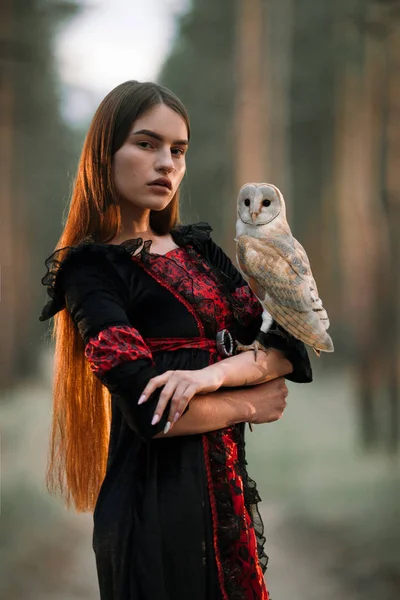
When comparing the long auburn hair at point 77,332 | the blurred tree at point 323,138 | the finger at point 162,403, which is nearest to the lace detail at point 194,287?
the long auburn hair at point 77,332

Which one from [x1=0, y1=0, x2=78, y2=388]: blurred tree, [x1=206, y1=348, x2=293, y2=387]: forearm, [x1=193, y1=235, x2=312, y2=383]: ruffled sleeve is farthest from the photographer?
[x1=0, y1=0, x2=78, y2=388]: blurred tree

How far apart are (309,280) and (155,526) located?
0.57 metres

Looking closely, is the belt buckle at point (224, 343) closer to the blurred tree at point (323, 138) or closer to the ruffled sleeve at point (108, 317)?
the ruffled sleeve at point (108, 317)

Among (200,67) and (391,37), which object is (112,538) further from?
(391,37)

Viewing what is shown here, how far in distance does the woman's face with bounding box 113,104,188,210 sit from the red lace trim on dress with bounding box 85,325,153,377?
31 cm

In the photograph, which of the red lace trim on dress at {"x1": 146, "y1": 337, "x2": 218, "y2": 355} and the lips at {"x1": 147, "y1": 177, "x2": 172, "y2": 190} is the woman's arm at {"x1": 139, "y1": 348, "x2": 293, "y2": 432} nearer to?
the red lace trim on dress at {"x1": 146, "y1": 337, "x2": 218, "y2": 355}

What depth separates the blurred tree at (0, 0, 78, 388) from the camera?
113 inches

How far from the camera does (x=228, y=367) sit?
4.15 ft

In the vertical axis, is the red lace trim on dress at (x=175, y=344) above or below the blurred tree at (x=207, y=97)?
below

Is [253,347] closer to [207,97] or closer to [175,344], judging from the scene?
[175,344]

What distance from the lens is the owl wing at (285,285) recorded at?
1.33m

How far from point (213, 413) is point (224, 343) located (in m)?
0.16

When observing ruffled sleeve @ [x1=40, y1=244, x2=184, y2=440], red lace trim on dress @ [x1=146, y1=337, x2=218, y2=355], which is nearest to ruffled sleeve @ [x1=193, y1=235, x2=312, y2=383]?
red lace trim on dress @ [x1=146, y1=337, x2=218, y2=355]

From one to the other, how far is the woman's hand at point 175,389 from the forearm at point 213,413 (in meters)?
0.04
